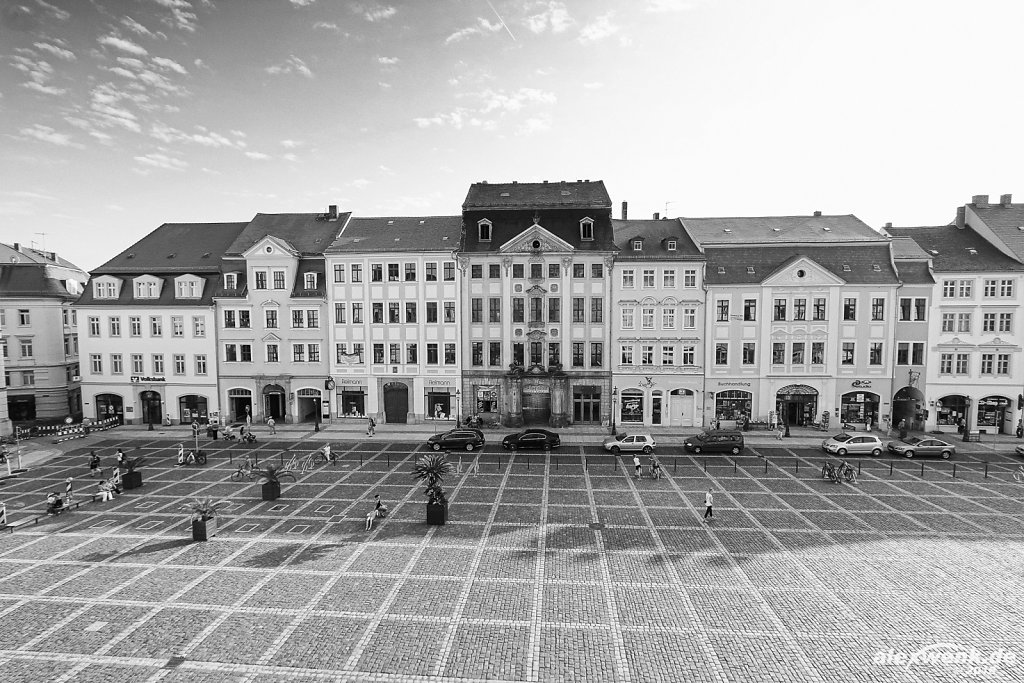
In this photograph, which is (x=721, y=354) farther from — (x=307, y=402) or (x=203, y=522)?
(x=203, y=522)

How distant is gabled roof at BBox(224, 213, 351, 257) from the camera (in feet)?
156

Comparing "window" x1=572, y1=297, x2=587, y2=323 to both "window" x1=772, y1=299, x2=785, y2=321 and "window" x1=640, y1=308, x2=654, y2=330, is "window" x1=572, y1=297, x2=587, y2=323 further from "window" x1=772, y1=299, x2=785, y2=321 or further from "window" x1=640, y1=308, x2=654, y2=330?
"window" x1=772, y1=299, x2=785, y2=321

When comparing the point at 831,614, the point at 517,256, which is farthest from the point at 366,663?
the point at 517,256

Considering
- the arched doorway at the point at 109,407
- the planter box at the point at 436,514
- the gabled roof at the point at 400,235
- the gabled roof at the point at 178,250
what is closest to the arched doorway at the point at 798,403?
the gabled roof at the point at 400,235

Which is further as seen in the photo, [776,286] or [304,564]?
[776,286]

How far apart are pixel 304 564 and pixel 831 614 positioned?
18120 millimetres

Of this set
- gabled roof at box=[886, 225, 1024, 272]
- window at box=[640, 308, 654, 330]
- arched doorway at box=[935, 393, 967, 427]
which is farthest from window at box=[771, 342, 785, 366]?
gabled roof at box=[886, 225, 1024, 272]

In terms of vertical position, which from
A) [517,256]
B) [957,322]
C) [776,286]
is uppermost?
[517,256]

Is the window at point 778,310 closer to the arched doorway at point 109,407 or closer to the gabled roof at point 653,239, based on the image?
the gabled roof at point 653,239

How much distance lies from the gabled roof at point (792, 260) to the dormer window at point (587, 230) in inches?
397

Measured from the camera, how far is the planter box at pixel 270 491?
1051 inches

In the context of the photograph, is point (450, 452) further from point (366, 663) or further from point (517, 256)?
point (366, 663)

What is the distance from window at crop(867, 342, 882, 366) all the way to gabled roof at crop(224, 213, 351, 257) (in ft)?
157

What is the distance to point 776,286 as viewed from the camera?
141ft
